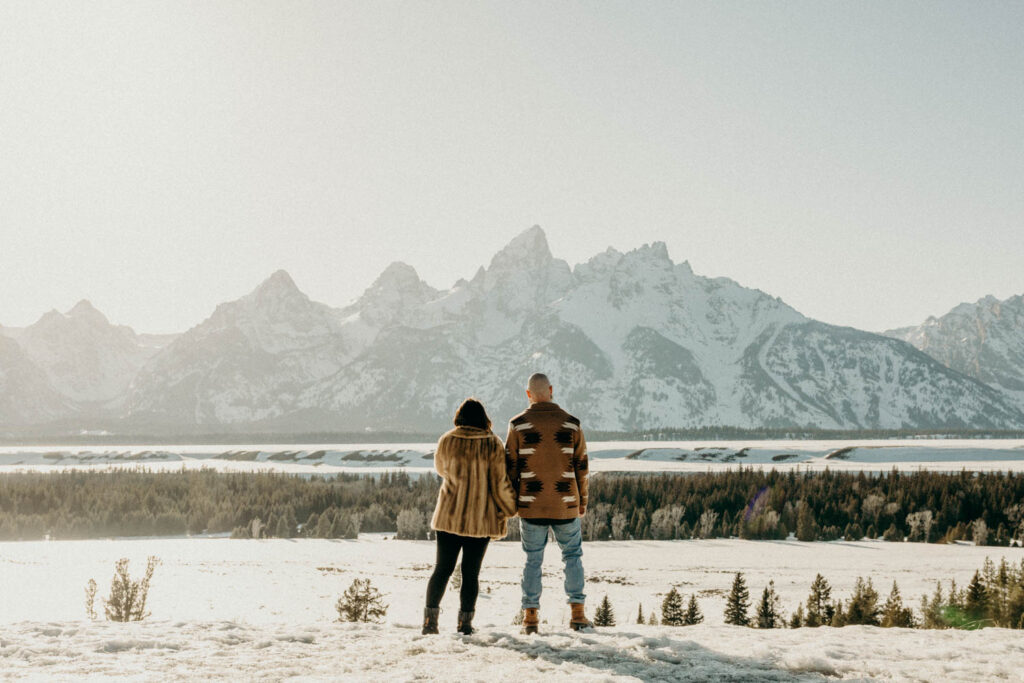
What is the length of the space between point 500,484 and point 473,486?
393 mm

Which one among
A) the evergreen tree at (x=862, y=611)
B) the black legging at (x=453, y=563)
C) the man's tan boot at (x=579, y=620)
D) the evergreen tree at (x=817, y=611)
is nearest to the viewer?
the black legging at (x=453, y=563)

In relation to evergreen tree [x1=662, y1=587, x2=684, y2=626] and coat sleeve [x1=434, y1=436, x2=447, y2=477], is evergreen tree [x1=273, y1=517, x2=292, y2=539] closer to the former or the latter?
evergreen tree [x1=662, y1=587, x2=684, y2=626]

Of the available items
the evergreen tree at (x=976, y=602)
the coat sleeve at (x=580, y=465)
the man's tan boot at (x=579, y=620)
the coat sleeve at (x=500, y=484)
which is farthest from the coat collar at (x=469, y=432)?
the evergreen tree at (x=976, y=602)

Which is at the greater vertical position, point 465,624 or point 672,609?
point 465,624

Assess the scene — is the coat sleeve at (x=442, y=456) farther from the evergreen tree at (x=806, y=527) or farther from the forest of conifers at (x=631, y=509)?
the evergreen tree at (x=806, y=527)

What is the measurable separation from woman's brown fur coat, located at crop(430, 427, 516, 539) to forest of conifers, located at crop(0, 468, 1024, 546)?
263 feet

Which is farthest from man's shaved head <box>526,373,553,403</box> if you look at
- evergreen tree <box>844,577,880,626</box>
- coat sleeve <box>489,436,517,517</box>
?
evergreen tree <box>844,577,880,626</box>

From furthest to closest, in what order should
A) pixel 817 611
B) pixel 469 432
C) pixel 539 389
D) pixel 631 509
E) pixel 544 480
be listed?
pixel 631 509, pixel 817 611, pixel 539 389, pixel 544 480, pixel 469 432

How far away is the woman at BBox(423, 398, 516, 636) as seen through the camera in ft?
35.1

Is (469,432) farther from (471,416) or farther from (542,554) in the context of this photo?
(542,554)

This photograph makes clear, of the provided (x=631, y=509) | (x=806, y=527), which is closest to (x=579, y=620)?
(x=806, y=527)

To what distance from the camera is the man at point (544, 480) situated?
10.9 metres

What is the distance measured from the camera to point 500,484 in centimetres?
1087

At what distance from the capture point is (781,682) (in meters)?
7.95
